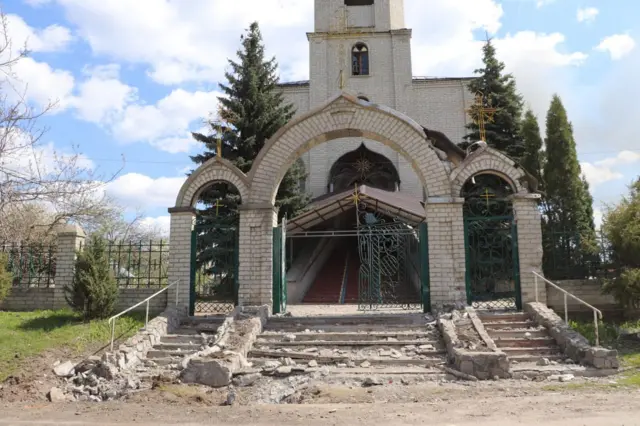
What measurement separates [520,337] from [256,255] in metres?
5.25

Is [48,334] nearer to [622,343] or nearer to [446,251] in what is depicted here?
[446,251]

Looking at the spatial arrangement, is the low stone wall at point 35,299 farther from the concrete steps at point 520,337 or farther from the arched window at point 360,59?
the arched window at point 360,59

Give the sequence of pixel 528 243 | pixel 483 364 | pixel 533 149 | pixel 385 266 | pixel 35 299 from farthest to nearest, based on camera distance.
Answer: pixel 533 149
pixel 385 266
pixel 35 299
pixel 528 243
pixel 483 364

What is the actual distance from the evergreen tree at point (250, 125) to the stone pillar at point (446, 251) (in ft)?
19.8

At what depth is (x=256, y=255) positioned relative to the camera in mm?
10414

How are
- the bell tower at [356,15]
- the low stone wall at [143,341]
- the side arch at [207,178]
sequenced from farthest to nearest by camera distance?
the bell tower at [356,15], the side arch at [207,178], the low stone wall at [143,341]

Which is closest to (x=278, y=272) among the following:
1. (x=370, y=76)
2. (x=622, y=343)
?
(x=622, y=343)

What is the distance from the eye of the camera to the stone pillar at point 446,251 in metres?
9.91

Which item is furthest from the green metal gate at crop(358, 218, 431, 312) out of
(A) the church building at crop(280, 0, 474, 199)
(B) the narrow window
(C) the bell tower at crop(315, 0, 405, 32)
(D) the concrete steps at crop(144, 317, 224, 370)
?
(B) the narrow window

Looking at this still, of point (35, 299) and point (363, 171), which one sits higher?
point (363, 171)

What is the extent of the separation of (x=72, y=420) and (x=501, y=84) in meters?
16.5

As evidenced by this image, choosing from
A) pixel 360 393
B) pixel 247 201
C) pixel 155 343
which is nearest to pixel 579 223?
pixel 247 201

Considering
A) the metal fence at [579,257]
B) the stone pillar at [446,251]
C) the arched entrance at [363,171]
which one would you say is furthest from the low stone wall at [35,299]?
the arched entrance at [363,171]

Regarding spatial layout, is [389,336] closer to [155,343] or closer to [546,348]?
[546,348]
